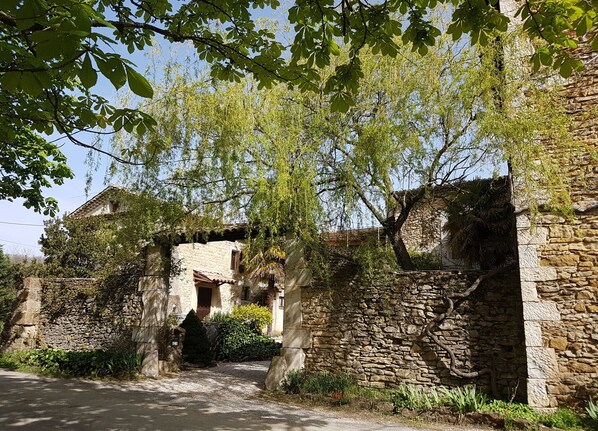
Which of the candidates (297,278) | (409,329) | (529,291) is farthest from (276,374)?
(529,291)

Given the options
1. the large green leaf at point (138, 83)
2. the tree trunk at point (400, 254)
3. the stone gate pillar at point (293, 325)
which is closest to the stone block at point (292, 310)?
the stone gate pillar at point (293, 325)

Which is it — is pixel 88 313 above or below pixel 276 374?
above

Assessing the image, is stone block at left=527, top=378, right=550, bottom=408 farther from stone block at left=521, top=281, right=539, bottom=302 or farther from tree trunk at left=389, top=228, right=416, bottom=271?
tree trunk at left=389, top=228, right=416, bottom=271

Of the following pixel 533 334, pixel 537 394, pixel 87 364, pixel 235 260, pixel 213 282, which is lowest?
pixel 87 364

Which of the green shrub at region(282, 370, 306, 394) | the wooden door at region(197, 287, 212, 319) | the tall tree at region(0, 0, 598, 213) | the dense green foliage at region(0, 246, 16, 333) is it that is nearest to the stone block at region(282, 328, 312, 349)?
the green shrub at region(282, 370, 306, 394)

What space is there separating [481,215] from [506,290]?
103 inches

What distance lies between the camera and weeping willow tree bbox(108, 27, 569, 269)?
6379 millimetres

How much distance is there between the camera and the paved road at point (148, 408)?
18.1ft

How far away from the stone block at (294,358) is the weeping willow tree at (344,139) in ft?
7.23

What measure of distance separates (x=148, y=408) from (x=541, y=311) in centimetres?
588

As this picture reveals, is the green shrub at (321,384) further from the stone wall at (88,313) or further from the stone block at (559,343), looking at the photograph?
the stone wall at (88,313)

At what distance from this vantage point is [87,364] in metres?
9.48

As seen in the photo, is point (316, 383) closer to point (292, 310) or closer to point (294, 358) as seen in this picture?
point (294, 358)

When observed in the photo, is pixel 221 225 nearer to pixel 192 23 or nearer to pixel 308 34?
pixel 192 23
